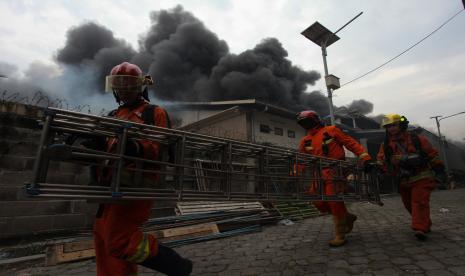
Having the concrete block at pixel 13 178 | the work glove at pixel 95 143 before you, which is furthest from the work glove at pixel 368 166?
the concrete block at pixel 13 178

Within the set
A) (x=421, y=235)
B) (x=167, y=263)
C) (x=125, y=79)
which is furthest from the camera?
(x=421, y=235)

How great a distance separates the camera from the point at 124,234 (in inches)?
87.7

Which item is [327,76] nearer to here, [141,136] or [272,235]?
[272,235]

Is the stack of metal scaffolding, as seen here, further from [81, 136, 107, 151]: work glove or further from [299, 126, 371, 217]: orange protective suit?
[299, 126, 371, 217]: orange protective suit

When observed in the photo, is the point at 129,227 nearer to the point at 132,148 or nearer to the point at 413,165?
the point at 132,148

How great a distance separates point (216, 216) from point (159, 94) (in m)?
23.8

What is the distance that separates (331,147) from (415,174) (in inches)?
50.3

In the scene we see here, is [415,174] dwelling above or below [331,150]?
below

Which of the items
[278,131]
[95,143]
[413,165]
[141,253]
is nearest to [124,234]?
[141,253]

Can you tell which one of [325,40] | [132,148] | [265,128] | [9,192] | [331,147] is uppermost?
[325,40]

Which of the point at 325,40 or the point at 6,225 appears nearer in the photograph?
the point at 6,225

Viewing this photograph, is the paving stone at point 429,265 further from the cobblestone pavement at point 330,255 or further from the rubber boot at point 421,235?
the rubber boot at point 421,235

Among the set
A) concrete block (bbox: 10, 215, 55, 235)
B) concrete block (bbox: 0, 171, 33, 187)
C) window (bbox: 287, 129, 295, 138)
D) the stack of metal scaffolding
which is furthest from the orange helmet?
window (bbox: 287, 129, 295, 138)

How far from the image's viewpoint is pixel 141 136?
7.55 ft
